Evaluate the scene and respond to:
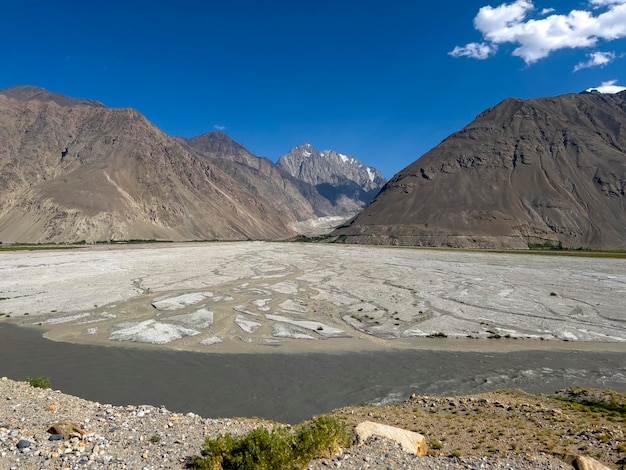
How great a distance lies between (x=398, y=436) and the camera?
8859 mm

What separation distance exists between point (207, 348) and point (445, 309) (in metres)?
18.7

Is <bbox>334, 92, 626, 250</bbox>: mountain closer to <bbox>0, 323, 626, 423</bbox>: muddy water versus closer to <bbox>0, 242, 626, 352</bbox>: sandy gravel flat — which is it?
<bbox>0, 242, 626, 352</bbox>: sandy gravel flat

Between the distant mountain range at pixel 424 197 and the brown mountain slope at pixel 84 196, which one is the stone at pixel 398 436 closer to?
the distant mountain range at pixel 424 197

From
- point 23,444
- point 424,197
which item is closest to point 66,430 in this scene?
point 23,444

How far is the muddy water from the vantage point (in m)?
14.6

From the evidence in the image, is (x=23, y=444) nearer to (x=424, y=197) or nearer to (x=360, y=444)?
(x=360, y=444)

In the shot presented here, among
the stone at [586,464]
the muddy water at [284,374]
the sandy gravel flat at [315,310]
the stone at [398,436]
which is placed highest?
the stone at [586,464]

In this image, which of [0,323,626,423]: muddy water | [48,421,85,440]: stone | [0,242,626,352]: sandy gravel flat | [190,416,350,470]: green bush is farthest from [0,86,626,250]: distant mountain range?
[48,421,85,440]: stone

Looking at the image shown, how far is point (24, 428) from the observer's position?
8211mm

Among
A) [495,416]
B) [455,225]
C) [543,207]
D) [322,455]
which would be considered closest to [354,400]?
[495,416]

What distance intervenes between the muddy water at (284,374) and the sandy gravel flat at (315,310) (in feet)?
5.31

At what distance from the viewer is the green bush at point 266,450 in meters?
7.09

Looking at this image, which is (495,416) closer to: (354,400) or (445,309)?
(354,400)

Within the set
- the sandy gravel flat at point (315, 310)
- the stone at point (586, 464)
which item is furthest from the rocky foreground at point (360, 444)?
the sandy gravel flat at point (315, 310)
